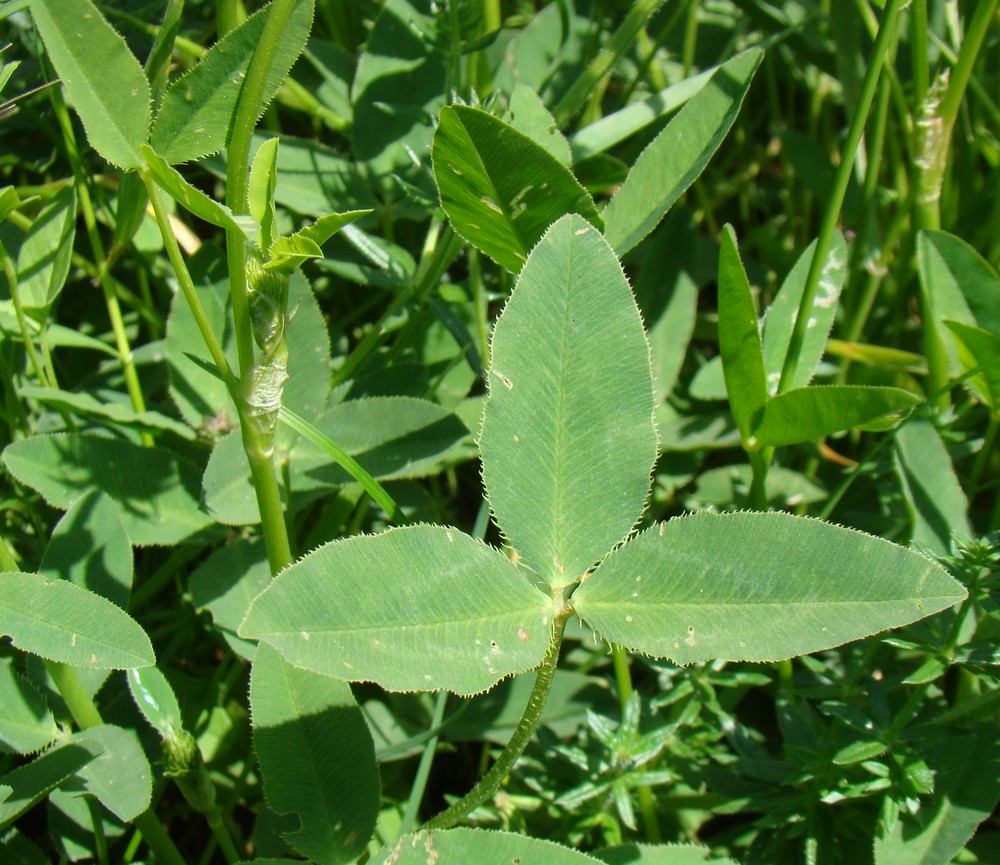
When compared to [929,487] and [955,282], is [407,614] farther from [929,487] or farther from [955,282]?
[955,282]

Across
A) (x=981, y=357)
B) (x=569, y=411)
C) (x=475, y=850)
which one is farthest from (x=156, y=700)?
(x=981, y=357)

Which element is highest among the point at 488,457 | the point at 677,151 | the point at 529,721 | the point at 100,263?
the point at 677,151

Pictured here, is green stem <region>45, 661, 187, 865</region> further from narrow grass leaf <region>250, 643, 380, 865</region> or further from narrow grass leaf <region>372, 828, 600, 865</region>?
narrow grass leaf <region>372, 828, 600, 865</region>

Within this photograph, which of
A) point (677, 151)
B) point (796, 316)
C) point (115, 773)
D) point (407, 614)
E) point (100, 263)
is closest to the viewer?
point (407, 614)

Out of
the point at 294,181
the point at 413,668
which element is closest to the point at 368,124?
the point at 294,181

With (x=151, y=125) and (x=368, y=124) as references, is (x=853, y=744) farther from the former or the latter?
(x=368, y=124)
